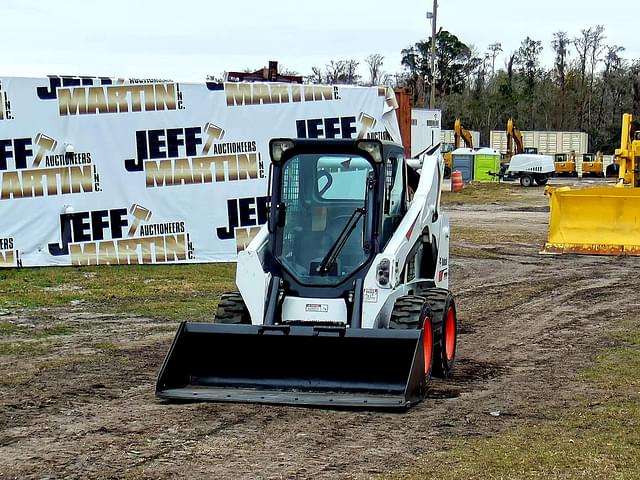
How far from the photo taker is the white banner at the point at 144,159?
1738cm

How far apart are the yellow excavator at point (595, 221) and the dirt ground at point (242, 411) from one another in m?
5.91

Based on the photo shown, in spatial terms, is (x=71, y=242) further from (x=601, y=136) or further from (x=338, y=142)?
(x=601, y=136)

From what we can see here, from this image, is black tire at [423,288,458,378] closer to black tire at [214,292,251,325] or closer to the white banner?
black tire at [214,292,251,325]

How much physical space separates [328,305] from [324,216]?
0.82 metres

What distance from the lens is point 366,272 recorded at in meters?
8.44

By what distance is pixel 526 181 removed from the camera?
4975 cm

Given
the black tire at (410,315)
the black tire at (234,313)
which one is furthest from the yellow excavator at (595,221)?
the black tire at (234,313)

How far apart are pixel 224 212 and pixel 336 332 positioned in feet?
35.2

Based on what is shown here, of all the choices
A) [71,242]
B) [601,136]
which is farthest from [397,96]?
[601,136]

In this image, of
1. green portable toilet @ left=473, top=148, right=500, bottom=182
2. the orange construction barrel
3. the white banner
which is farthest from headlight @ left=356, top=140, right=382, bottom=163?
green portable toilet @ left=473, top=148, right=500, bottom=182

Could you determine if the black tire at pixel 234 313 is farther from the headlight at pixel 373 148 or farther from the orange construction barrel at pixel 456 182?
the orange construction barrel at pixel 456 182

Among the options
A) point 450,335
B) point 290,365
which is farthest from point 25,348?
point 450,335

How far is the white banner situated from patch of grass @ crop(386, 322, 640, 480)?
11062mm

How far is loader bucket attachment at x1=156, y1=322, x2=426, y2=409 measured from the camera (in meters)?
7.87
